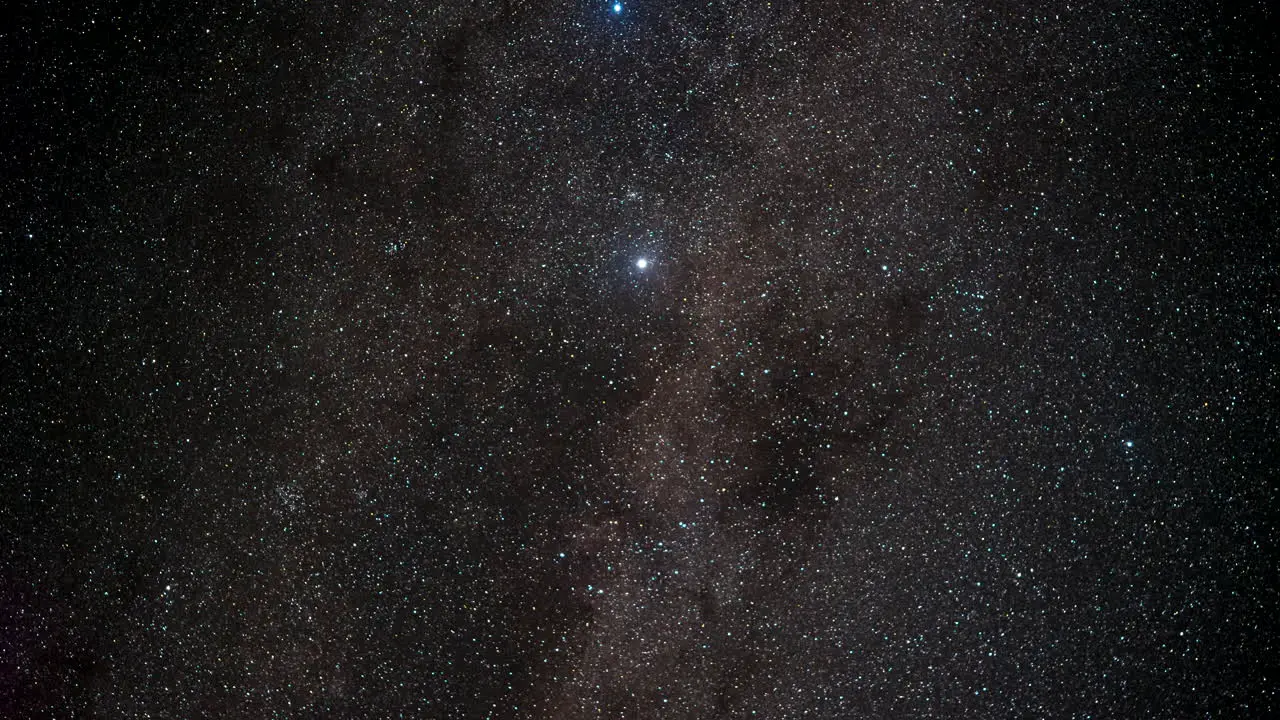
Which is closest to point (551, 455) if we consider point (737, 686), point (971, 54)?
point (737, 686)

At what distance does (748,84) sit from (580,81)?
18 cm

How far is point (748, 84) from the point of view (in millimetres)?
738

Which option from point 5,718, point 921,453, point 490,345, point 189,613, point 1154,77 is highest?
point 1154,77

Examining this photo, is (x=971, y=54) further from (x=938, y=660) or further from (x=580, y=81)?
(x=938, y=660)

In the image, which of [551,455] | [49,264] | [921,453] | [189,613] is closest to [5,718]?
[189,613]

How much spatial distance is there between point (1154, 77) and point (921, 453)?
0.47 m

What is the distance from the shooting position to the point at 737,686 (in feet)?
2.49

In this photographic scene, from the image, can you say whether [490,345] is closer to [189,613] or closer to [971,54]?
[189,613]

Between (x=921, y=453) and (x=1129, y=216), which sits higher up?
(x=1129, y=216)

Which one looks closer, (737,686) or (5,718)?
(737,686)

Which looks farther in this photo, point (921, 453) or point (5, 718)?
point (5, 718)

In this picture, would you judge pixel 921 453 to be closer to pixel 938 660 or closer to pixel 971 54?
pixel 938 660

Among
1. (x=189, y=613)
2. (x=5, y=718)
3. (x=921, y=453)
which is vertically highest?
(x=921, y=453)

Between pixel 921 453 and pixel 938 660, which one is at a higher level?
pixel 921 453
